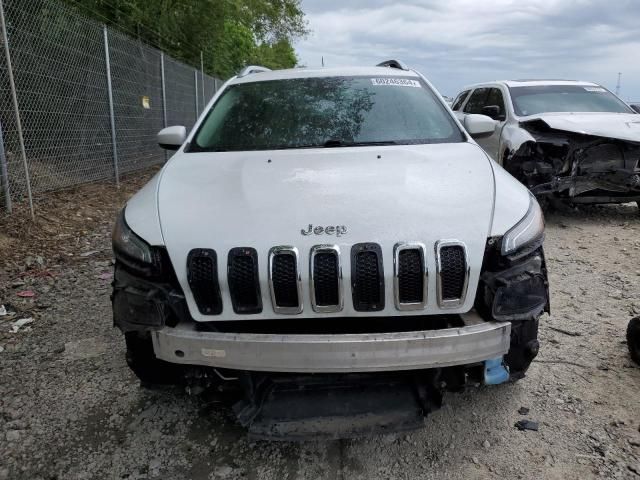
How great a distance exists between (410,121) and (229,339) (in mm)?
1937

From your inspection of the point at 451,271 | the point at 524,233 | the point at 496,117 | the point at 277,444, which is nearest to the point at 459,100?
the point at 496,117

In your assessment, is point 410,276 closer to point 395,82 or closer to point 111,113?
point 395,82

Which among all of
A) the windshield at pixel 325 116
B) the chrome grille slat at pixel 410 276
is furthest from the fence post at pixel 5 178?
the chrome grille slat at pixel 410 276

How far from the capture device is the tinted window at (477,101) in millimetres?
8578

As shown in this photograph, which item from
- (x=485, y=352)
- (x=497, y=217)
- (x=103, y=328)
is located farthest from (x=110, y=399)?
(x=497, y=217)

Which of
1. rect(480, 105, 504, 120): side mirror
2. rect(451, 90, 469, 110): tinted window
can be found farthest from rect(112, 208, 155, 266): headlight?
rect(451, 90, 469, 110): tinted window

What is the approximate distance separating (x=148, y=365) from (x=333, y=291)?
0.98 m

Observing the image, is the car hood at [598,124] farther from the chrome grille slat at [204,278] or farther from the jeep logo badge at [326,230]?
the chrome grille slat at [204,278]

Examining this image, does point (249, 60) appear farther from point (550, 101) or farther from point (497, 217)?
point (497, 217)

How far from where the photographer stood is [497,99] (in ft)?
25.9

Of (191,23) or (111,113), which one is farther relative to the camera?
(191,23)

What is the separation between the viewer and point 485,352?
2020 mm

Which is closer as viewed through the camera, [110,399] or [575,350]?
[110,399]

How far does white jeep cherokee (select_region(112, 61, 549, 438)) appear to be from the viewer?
1.99 meters
